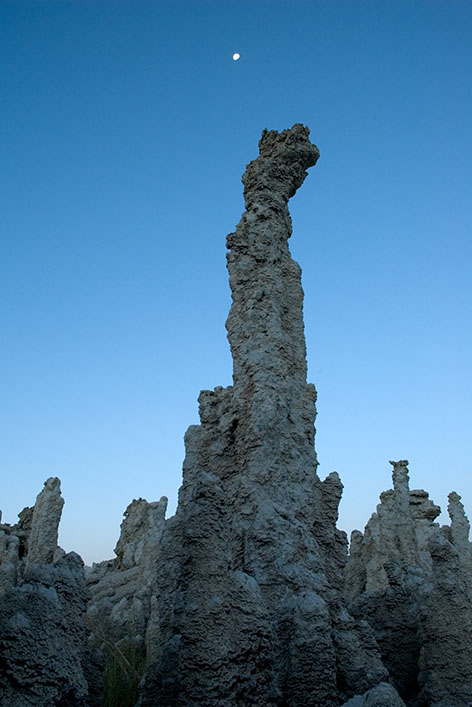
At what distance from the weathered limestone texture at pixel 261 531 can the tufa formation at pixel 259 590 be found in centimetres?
1

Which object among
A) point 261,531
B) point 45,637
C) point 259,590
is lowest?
point 45,637

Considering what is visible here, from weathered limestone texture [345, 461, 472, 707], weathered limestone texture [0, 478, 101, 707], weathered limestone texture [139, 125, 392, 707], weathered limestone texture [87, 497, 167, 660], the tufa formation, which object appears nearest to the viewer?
weathered limestone texture [0, 478, 101, 707]

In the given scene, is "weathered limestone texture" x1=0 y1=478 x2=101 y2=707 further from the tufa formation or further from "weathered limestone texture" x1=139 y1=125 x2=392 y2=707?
"weathered limestone texture" x1=139 y1=125 x2=392 y2=707

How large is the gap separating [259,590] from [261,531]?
1.20 m

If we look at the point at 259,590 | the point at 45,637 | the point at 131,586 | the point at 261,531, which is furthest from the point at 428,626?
the point at 131,586

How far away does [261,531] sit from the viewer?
5.42m

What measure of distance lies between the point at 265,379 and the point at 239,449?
2.97 ft

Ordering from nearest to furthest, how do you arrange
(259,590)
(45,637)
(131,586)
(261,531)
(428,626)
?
(45,637)
(259,590)
(261,531)
(428,626)
(131,586)

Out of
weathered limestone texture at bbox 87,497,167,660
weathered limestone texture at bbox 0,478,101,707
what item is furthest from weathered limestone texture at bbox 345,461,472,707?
weathered limestone texture at bbox 0,478,101,707

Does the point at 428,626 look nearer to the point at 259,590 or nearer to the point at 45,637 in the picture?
the point at 259,590

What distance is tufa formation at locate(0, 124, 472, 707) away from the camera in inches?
140

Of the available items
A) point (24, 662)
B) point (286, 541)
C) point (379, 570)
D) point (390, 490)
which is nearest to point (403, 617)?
point (286, 541)

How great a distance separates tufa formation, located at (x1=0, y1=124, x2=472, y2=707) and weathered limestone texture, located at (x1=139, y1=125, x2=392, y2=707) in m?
0.01

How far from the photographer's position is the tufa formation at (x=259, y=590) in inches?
140
